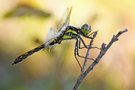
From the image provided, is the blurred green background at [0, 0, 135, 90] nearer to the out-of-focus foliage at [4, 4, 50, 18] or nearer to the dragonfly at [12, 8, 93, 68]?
the out-of-focus foliage at [4, 4, 50, 18]

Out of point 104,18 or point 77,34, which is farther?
point 104,18

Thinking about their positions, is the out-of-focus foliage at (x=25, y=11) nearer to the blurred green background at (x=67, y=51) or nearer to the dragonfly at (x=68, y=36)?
the blurred green background at (x=67, y=51)

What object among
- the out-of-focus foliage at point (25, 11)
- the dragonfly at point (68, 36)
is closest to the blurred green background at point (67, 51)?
the out-of-focus foliage at point (25, 11)

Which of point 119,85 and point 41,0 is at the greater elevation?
point 41,0

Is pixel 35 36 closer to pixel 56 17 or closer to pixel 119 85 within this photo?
pixel 56 17

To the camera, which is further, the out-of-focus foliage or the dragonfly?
the out-of-focus foliage

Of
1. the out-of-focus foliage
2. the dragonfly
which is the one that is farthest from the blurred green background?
the dragonfly

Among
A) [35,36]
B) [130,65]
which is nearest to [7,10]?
[35,36]

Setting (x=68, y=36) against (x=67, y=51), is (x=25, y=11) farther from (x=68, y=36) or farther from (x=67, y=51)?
(x=68, y=36)

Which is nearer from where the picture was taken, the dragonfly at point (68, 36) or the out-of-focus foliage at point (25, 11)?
the dragonfly at point (68, 36)
